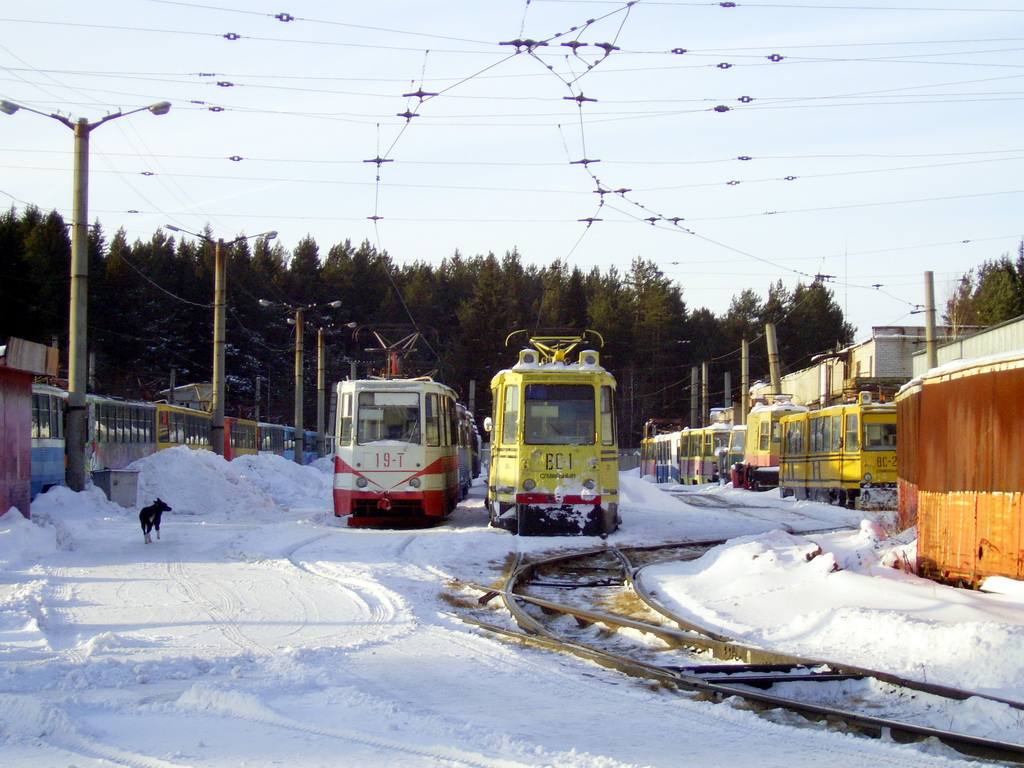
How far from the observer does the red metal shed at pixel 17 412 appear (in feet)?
56.9

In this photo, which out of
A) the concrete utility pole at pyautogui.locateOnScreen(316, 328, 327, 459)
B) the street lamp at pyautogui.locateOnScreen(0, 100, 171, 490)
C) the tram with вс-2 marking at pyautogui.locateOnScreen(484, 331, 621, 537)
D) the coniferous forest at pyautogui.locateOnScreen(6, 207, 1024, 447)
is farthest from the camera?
the coniferous forest at pyautogui.locateOnScreen(6, 207, 1024, 447)

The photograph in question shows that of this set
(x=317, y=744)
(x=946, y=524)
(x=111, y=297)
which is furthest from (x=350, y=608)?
(x=111, y=297)

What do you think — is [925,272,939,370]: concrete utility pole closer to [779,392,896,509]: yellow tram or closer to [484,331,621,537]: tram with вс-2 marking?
[779,392,896,509]: yellow tram

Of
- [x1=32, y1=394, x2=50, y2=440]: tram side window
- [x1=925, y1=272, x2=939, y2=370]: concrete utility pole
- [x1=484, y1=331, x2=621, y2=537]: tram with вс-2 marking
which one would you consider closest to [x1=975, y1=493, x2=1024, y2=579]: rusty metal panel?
[x1=484, y1=331, x2=621, y2=537]: tram with вс-2 marking

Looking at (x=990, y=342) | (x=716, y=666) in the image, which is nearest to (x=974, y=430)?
(x=716, y=666)

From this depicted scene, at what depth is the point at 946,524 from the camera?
11594 mm

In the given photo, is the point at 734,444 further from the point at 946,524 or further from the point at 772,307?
the point at 772,307

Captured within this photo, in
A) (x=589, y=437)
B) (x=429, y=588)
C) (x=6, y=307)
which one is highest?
(x=6, y=307)

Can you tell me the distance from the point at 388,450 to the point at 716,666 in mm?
13866

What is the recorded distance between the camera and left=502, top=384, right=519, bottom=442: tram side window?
61.8ft

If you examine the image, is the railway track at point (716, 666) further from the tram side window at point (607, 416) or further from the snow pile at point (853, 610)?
the tram side window at point (607, 416)

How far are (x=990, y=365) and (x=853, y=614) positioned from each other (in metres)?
3.58

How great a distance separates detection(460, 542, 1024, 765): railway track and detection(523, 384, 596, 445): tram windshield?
589 centimetres

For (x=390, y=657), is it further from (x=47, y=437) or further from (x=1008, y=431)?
(x=47, y=437)
